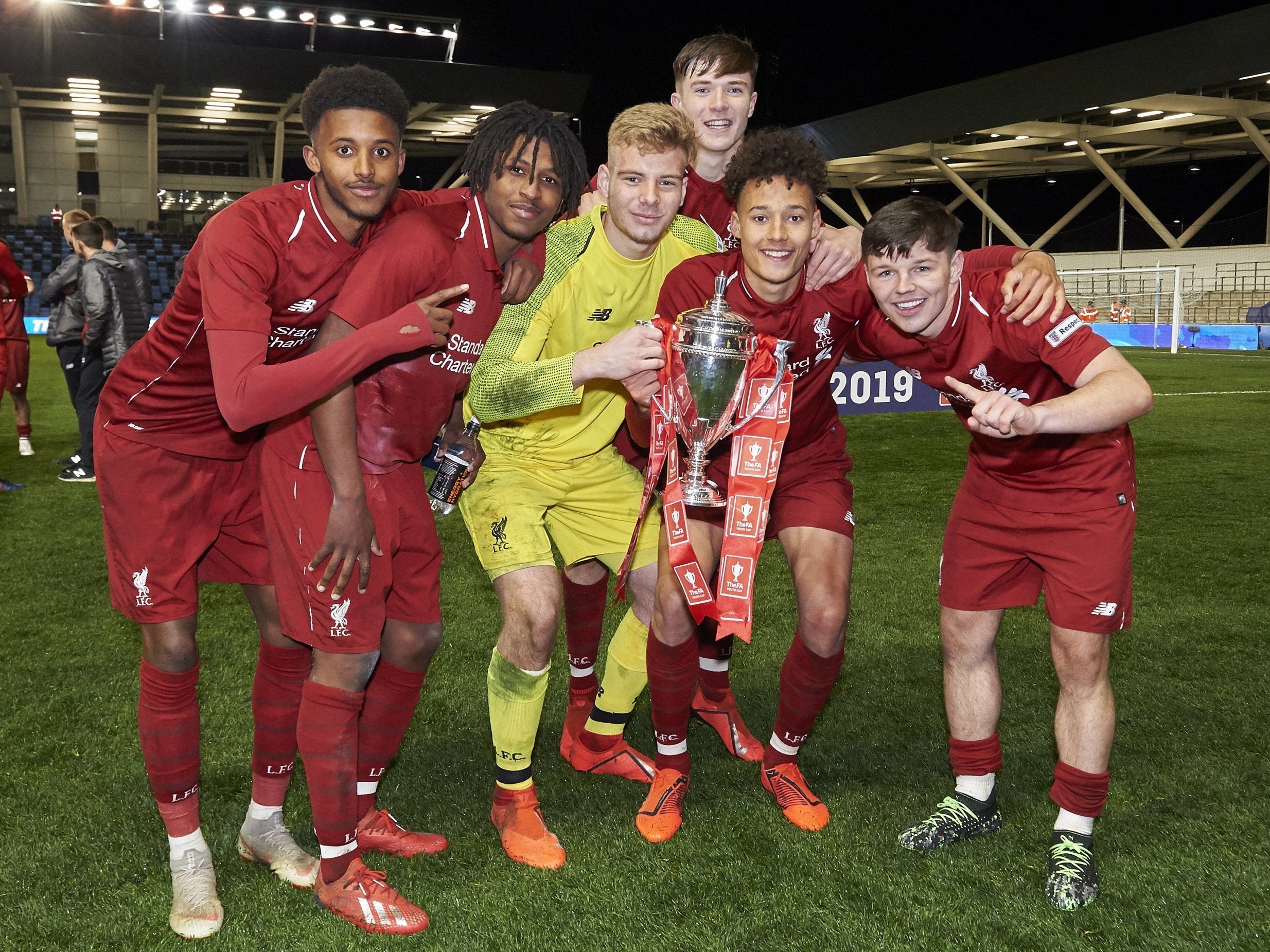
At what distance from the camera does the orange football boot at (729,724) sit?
342 cm

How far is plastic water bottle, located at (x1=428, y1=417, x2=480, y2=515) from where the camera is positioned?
281 centimetres

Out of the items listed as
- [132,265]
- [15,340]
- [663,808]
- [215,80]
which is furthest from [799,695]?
[215,80]

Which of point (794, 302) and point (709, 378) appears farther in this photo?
point (794, 302)

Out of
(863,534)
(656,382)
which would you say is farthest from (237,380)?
(863,534)

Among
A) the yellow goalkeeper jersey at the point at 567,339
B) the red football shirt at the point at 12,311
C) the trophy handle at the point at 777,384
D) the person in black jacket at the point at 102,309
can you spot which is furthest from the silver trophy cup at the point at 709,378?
the red football shirt at the point at 12,311

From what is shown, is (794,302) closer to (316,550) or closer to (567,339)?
(567,339)

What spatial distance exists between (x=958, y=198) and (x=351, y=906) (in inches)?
1648

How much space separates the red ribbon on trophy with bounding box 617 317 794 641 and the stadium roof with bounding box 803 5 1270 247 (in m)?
25.5

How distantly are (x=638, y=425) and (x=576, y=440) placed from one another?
0.85 feet

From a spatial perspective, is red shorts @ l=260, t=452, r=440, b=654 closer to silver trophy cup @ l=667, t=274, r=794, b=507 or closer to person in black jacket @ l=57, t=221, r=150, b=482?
silver trophy cup @ l=667, t=274, r=794, b=507

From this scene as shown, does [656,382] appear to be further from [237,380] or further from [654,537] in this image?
[237,380]

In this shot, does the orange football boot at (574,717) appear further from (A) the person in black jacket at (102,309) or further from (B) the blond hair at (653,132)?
(A) the person in black jacket at (102,309)

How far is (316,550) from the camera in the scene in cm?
233

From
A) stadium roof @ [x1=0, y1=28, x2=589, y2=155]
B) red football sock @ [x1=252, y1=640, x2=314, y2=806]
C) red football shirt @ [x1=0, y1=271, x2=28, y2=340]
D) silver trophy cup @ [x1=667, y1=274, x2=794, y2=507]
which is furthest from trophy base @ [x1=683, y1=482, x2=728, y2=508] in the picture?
stadium roof @ [x1=0, y1=28, x2=589, y2=155]
